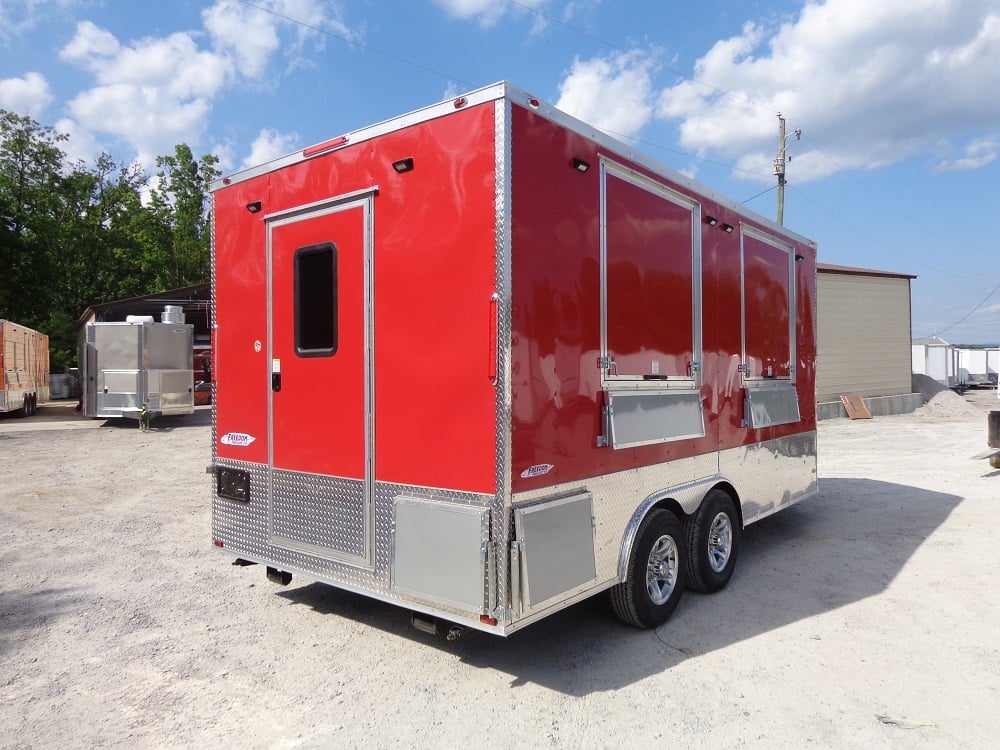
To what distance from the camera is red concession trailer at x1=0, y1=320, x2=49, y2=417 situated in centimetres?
1709

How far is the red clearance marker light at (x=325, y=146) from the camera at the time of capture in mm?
3881

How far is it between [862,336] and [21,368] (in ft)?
79.5

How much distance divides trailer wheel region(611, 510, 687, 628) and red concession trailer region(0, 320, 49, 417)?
1783 cm

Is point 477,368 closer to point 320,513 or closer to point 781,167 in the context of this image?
point 320,513

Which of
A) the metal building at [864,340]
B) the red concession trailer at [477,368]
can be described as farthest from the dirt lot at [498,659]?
the metal building at [864,340]

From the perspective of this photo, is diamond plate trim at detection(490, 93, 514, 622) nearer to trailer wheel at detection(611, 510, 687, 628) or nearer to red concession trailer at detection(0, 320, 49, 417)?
trailer wheel at detection(611, 510, 687, 628)

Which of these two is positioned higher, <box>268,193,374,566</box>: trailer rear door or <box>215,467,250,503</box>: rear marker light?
<box>268,193,374,566</box>: trailer rear door

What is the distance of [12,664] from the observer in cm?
378

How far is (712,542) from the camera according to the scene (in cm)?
507

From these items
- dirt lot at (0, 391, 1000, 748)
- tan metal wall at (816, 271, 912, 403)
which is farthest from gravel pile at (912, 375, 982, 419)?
dirt lot at (0, 391, 1000, 748)

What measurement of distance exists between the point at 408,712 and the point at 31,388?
2253cm

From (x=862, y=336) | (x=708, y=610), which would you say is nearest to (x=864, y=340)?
(x=862, y=336)

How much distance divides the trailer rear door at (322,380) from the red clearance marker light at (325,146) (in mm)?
316

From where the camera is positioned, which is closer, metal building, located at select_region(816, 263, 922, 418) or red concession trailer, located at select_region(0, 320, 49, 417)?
red concession trailer, located at select_region(0, 320, 49, 417)
